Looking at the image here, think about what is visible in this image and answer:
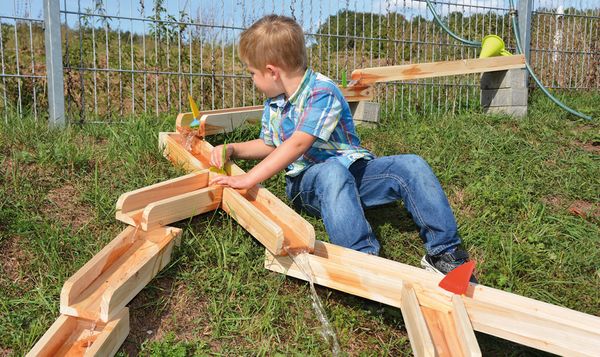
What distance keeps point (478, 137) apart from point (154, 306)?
305 cm

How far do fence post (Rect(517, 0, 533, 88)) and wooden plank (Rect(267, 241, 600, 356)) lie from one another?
4.74 metres

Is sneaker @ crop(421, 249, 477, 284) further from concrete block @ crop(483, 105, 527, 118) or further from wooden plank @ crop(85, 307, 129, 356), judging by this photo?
concrete block @ crop(483, 105, 527, 118)

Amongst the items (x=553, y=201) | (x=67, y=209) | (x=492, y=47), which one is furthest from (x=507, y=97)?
(x=67, y=209)

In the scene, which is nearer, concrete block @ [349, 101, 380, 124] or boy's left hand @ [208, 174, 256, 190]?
boy's left hand @ [208, 174, 256, 190]

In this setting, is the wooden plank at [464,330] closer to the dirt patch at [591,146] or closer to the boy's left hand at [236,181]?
the boy's left hand at [236,181]

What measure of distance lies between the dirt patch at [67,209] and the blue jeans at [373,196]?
41.9 inches

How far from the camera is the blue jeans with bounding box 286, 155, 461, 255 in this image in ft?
7.91

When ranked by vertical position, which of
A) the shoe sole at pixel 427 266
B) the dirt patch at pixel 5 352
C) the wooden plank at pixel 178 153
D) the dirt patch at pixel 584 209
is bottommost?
the dirt patch at pixel 5 352

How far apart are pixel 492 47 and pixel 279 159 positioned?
3.83 metres

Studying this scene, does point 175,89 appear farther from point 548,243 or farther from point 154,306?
point 548,243

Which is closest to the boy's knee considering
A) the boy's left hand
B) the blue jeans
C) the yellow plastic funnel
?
the blue jeans

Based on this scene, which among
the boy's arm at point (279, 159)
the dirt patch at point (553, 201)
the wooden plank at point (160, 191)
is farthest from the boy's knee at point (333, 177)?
the dirt patch at point (553, 201)

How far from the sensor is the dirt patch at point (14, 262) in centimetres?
222

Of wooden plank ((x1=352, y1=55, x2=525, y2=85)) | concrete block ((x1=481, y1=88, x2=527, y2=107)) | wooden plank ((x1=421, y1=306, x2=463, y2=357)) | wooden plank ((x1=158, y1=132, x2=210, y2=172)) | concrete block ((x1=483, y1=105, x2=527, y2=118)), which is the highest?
wooden plank ((x1=352, y1=55, x2=525, y2=85))
